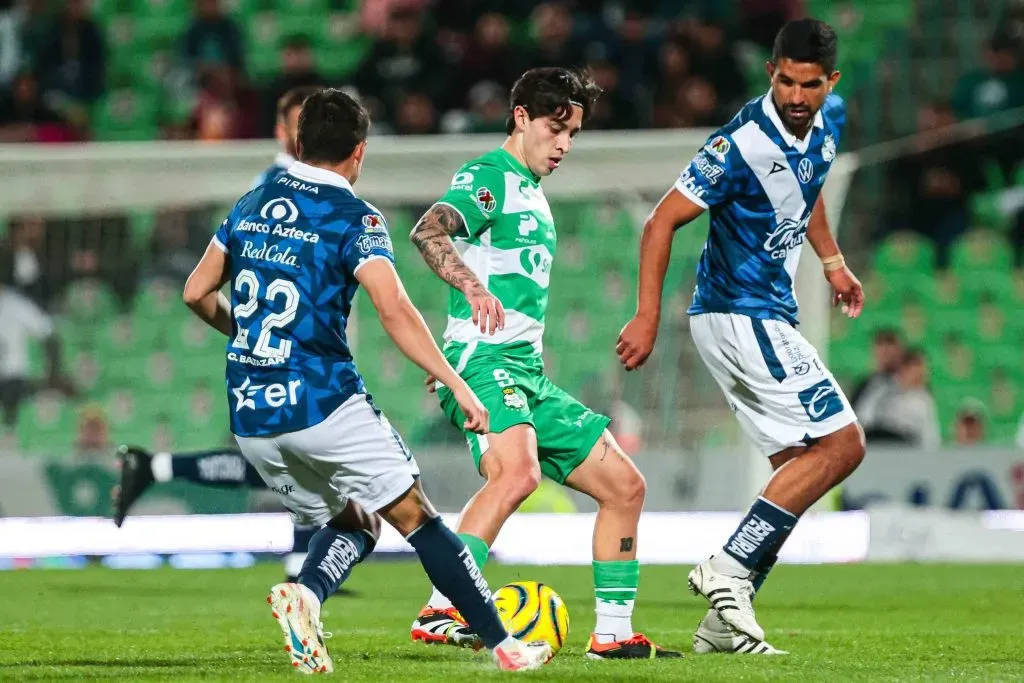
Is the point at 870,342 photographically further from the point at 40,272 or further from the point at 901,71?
the point at 40,272

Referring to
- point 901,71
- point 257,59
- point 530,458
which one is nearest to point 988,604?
point 530,458

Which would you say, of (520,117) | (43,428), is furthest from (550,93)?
(43,428)

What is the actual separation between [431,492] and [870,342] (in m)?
5.17

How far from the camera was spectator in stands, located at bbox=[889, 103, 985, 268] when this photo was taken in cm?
1605

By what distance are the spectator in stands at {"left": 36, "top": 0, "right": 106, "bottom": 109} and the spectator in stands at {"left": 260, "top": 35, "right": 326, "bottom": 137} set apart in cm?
179

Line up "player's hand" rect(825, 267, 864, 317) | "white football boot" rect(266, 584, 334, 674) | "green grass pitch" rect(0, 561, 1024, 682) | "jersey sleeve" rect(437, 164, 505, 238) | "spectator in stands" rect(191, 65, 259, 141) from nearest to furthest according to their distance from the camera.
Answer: "white football boot" rect(266, 584, 334, 674)
"green grass pitch" rect(0, 561, 1024, 682)
"jersey sleeve" rect(437, 164, 505, 238)
"player's hand" rect(825, 267, 864, 317)
"spectator in stands" rect(191, 65, 259, 141)

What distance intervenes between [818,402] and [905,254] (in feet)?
33.5

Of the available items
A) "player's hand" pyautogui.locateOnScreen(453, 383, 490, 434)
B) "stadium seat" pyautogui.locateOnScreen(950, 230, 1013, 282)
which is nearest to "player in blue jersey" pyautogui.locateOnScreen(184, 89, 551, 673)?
"player's hand" pyautogui.locateOnScreen(453, 383, 490, 434)

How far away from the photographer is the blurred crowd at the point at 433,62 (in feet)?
49.7

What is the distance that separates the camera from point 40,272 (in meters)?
13.2

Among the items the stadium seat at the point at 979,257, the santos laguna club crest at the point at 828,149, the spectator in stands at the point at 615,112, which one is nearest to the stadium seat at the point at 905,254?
the stadium seat at the point at 979,257

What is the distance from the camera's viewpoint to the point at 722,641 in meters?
6.17

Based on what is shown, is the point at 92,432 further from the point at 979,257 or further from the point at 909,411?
the point at 979,257

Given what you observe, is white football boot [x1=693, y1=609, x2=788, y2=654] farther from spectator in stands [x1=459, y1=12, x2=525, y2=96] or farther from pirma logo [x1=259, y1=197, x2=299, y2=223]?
spectator in stands [x1=459, y1=12, x2=525, y2=96]
